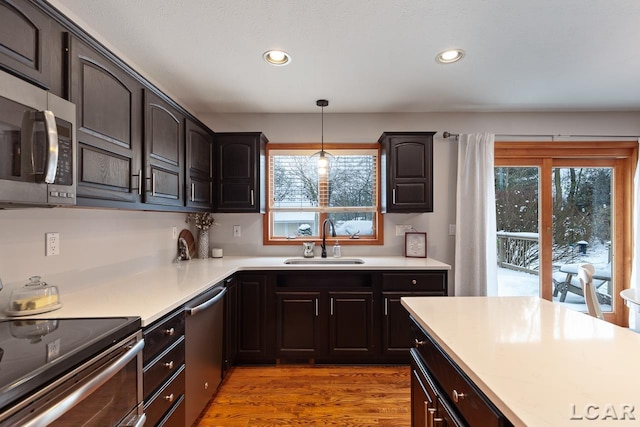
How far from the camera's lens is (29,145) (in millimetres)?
1011

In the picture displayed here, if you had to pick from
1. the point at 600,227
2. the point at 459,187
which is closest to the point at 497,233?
the point at 459,187

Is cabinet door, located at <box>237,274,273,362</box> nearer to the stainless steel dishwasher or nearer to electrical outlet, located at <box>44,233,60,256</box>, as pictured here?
the stainless steel dishwasher

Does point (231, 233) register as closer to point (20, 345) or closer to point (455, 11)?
point (20, 345)

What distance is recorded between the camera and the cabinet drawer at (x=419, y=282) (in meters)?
2.62

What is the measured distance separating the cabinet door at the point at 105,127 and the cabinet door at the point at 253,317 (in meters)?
1.22

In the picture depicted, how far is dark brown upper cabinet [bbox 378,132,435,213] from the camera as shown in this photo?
2955 mm

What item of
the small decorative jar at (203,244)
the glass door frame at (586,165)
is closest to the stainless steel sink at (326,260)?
the small decorative jar at (203,244)

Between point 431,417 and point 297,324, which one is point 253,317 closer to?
point 297,324

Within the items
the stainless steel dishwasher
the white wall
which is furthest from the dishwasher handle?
the white wall

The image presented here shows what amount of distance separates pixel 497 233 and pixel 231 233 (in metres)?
3.00

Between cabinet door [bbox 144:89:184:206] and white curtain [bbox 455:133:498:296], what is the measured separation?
2727 millimetres

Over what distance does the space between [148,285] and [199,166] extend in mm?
1161

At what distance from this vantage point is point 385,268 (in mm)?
2609

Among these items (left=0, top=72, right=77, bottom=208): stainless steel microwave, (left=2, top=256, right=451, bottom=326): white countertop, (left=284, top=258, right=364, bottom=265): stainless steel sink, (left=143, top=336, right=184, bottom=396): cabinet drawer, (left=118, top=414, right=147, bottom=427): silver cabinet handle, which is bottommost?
(left=118, top=414, right=147, bottom=427): silver cabinet handle
